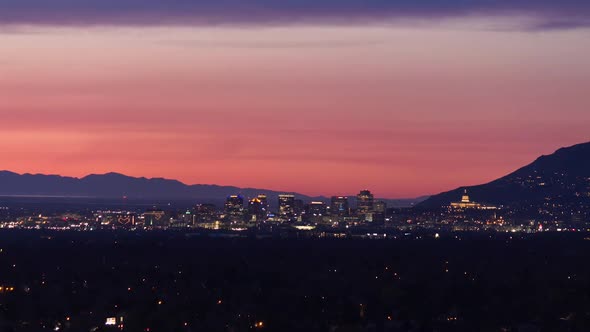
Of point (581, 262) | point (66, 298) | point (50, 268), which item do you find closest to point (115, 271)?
point (50, 268)

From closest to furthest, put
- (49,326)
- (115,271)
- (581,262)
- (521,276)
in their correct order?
1. (49,326)
2. (521,276)
3. (115,271)
4. (581,262)

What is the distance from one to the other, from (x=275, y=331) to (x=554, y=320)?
23069mm

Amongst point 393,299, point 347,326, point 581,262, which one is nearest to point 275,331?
point 347,326

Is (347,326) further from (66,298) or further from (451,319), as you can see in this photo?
(66,298)

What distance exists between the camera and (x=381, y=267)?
190000 millimetres

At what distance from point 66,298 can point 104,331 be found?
3441 cm

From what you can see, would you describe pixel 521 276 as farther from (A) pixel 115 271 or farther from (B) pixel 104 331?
(B) pixel 104 331

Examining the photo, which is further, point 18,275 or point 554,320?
point 18,275

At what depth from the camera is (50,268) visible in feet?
614

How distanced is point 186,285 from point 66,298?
22358mm

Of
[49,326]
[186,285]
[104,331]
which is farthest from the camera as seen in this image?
[186,285]

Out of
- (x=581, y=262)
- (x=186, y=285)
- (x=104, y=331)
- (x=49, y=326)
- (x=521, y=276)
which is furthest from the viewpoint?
(x=581, y=262)

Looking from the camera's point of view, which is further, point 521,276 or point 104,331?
point 521,276

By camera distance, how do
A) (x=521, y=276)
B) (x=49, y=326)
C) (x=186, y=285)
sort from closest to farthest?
(x=49, y=326), (x=186, y=285), (x=521, y=276)
